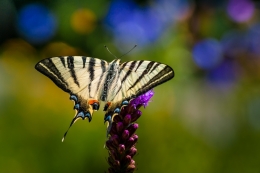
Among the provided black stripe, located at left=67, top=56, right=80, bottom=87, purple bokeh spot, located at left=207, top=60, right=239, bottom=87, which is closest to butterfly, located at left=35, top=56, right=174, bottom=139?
black stripe, located at left=67, top=56, right=80, bottom=87

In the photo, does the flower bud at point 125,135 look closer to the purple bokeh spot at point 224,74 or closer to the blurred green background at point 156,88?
the blurred green background at point 156,88

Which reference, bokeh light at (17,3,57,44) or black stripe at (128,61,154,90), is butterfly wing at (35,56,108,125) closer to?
black stripe at (128,61,154,90)

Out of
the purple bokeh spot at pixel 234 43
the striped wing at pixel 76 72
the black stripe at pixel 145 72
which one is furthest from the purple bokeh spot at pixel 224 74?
the black stripe at pixel 145 72

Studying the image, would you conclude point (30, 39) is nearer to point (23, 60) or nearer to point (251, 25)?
point (23, 60)

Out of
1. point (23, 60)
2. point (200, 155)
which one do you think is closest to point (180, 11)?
point (23, 60)

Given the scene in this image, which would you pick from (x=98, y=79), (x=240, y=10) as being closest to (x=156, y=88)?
(x=240, y=10)
